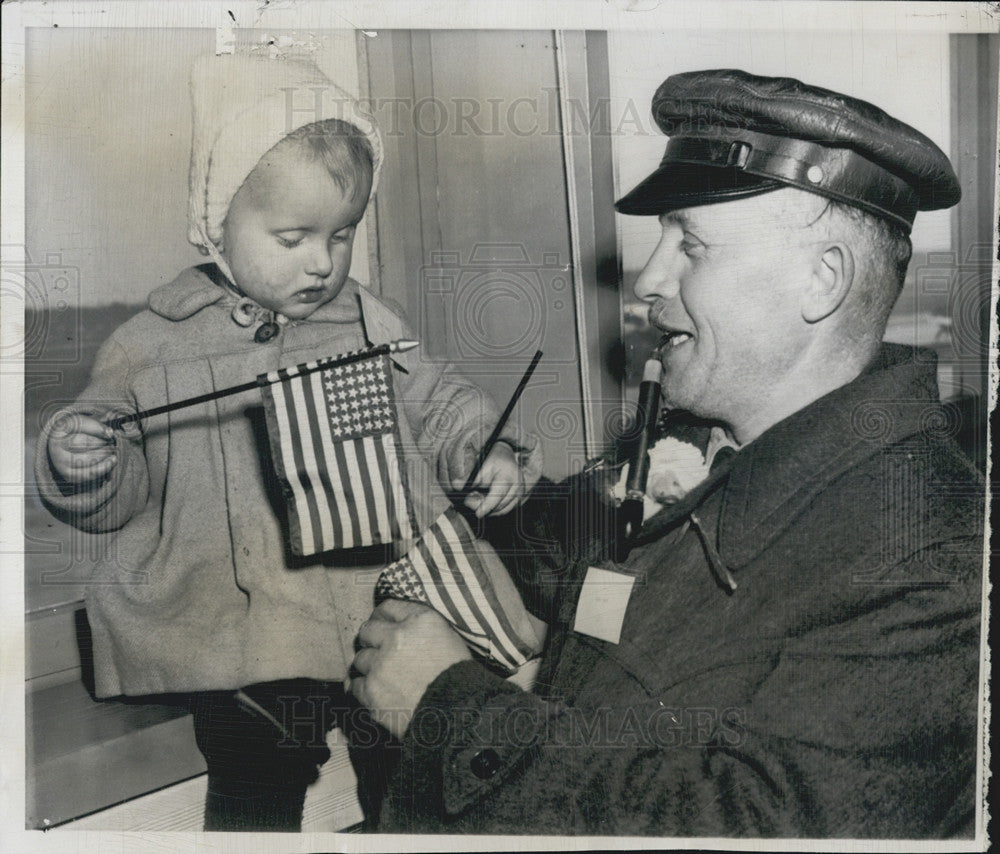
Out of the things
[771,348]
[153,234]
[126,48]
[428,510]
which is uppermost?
[126,48]

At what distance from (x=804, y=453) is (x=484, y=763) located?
97cm

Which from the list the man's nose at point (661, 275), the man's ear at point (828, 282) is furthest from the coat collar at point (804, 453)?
the man's nose at point (661, 275)

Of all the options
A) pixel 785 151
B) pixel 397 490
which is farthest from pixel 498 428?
pixel 785 151

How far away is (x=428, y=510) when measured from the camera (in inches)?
83.9

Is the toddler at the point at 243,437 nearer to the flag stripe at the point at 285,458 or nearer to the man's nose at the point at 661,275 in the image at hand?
the flag stripe at the point at 285,458

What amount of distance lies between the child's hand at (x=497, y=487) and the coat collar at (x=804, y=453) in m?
0.34

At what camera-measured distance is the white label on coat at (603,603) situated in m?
2.08

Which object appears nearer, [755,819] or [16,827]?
[755,819]

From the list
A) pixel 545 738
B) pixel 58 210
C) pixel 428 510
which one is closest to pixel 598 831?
pixel 545 738

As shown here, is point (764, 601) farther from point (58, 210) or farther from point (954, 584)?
point (58, 210)

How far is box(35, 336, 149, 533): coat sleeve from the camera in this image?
2.11 metres

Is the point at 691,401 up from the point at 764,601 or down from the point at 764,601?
up

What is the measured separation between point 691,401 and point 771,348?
208mm

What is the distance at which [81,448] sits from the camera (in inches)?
83.6
